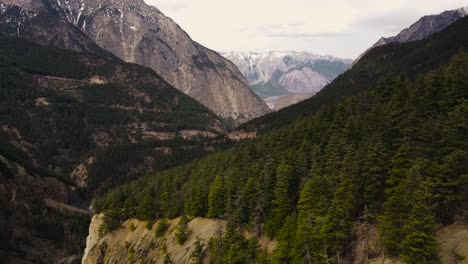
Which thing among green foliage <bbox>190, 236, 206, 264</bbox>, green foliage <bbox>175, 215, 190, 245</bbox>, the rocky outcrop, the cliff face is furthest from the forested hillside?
the cliff face

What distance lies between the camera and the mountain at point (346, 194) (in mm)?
35438

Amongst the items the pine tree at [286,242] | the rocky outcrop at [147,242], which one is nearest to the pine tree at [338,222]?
the pine tree at [286,242]

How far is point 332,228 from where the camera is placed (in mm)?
39875

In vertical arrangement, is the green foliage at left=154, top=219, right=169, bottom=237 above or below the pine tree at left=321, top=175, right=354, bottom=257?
below

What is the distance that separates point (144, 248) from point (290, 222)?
109 ft

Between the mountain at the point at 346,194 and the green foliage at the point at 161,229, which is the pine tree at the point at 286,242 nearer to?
the mountain at the point at 346,194

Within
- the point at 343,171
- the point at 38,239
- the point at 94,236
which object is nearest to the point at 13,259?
the point at 38,239

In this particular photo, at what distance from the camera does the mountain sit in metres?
35.4

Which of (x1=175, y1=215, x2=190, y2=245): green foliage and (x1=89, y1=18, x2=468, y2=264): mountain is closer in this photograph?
(x1=89, y1=18, x2=468, y2=264): mountain

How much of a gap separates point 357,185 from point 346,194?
1.56m

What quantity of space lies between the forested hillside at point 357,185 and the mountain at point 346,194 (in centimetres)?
13

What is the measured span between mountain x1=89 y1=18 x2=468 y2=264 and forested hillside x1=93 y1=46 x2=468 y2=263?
133 millimetres

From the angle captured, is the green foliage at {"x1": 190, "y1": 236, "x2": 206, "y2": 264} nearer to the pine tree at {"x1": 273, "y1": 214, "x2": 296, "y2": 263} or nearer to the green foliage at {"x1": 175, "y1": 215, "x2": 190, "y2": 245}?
the green foliage at {"x1": 175, "y1": 215, "x2": 190, "y2": 245}

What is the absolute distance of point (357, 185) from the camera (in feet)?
141
